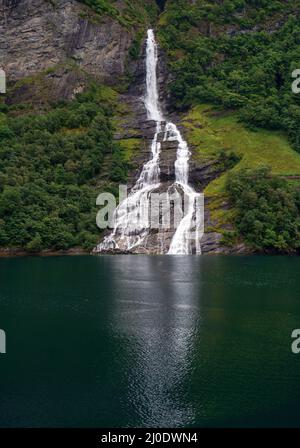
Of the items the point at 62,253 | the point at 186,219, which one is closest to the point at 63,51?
the point at 62,253

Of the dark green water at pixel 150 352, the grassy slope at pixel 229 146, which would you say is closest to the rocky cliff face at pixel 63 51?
the grassy slope at pixel 229 146

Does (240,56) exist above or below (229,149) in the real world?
above

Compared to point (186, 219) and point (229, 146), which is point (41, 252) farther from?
point (229, 146)

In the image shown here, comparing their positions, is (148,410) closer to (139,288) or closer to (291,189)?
(139,288)

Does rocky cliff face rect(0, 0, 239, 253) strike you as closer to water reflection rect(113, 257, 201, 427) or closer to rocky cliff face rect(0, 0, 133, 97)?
rocky cliff face rect(0, 0, 133, 97)

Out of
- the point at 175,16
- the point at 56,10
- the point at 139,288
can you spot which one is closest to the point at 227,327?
the point at 139,288

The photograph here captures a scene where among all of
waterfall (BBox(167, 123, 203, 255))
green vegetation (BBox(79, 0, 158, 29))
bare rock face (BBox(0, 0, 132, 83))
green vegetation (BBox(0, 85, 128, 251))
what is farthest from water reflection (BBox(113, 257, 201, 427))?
green vegetation (BBox(79, 0, 158, 29))
